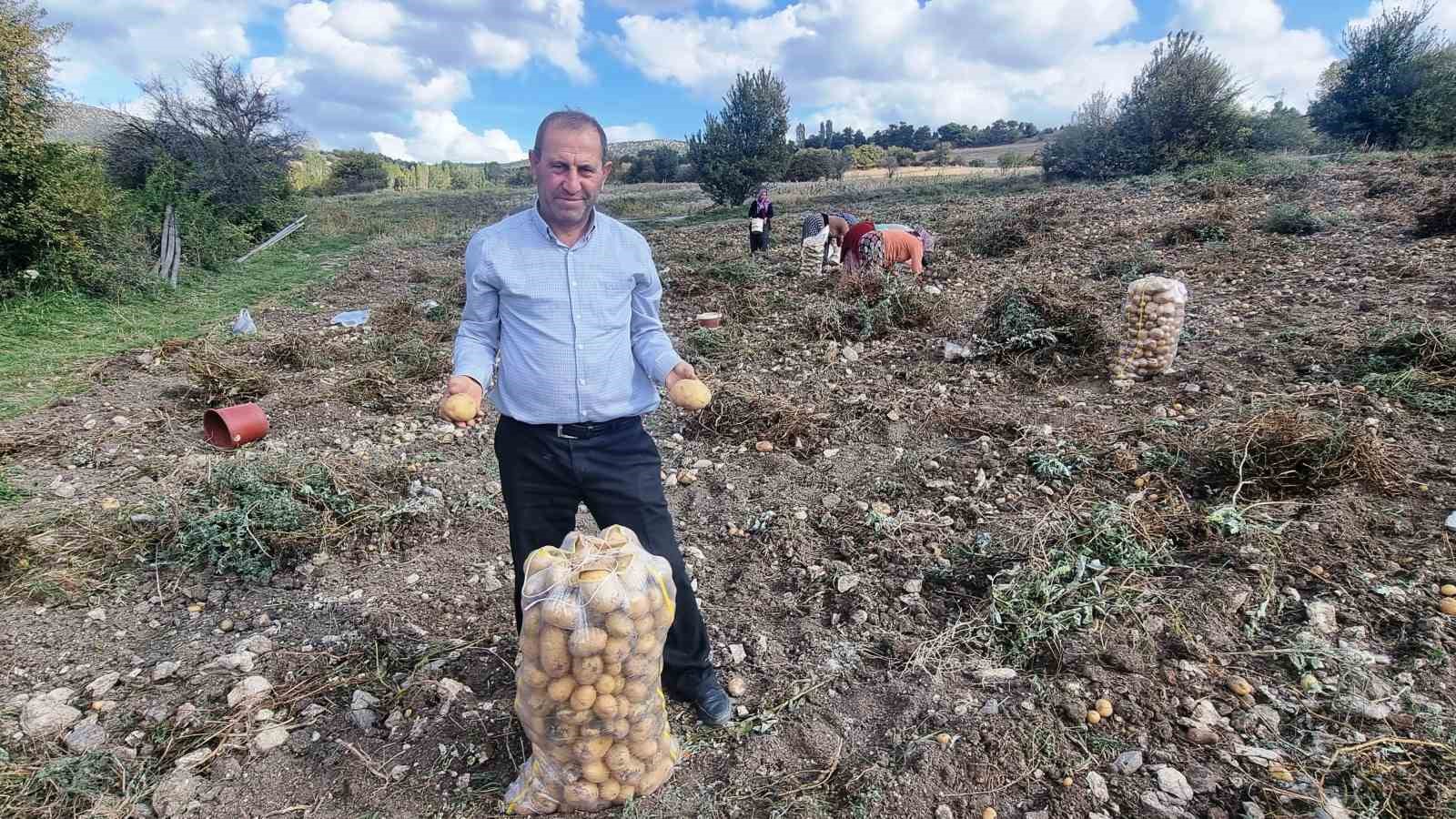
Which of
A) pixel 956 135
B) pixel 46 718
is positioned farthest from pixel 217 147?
pixel 956 135

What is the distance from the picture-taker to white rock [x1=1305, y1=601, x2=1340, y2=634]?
2.24m

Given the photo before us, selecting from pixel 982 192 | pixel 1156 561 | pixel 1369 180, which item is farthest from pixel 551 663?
pixel 982 192

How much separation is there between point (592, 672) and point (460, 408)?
679 millimetres

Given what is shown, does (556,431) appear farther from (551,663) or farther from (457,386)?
(551,663)

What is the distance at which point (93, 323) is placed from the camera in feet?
25.2

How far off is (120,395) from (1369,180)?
14515 mm

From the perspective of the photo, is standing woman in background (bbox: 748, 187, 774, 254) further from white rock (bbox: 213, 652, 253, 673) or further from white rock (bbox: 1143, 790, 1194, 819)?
white rock (bbox: 1143, 790, 1194, 819)

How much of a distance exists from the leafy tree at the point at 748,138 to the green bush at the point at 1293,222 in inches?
638

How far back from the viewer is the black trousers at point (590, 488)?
1867mm

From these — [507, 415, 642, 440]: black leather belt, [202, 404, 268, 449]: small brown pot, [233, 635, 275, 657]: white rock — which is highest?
[507, 415, 642, 440]: black leather belt

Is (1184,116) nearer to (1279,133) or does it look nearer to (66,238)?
(1279,133)

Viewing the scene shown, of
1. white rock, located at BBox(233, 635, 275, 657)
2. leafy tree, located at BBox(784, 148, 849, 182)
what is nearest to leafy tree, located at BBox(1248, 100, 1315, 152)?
leafy tree, located at BBox(784, 148, 849, 182)

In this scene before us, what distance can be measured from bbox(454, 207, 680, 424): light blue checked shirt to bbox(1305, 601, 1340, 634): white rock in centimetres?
221

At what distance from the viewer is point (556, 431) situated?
6.07 feet
